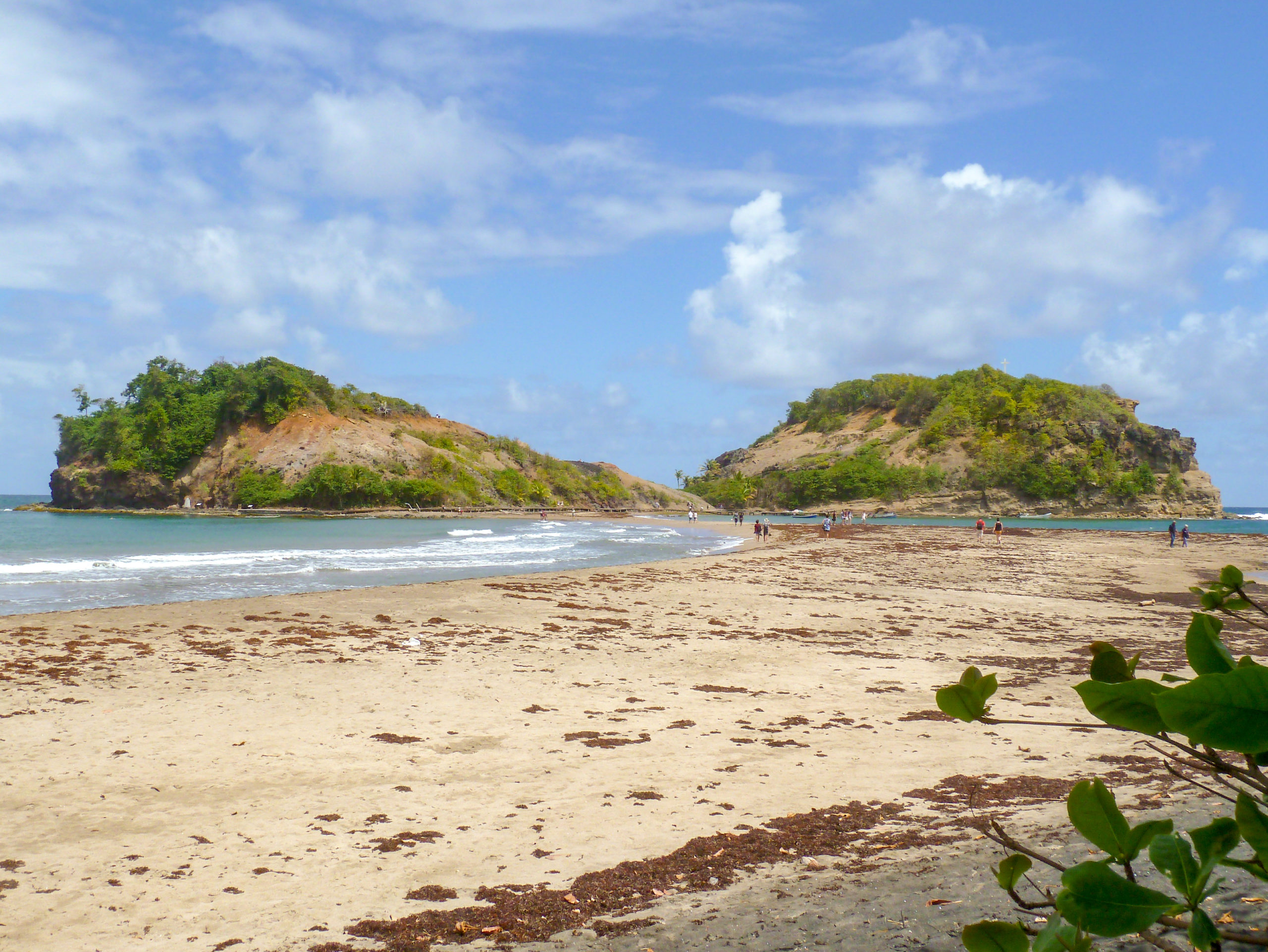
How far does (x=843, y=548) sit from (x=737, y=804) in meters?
31.6

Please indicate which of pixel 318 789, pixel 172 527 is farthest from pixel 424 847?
pixel 172 527

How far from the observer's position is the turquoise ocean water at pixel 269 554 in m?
20.2

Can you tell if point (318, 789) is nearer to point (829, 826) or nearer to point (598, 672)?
point (829, 826)

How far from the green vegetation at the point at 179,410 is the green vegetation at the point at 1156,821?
312 feet

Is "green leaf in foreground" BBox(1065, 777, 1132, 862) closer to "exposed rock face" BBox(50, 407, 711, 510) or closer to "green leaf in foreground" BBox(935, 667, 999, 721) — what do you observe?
Result: "green leaf in foreground" BBox(935, 667, 999, 721)

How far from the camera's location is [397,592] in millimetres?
19000

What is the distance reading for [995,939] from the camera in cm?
114

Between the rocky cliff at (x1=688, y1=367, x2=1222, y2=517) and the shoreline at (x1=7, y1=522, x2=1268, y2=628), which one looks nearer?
the shoreline at (x1=7, y1=522, x2=1268, y2=628)

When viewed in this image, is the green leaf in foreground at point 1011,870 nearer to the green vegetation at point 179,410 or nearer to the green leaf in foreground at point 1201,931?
the green leaf in foreground at point 1201,931

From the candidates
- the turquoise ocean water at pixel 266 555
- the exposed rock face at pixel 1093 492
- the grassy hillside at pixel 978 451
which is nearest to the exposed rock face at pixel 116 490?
the turquoise ocean water at pixel 266 555

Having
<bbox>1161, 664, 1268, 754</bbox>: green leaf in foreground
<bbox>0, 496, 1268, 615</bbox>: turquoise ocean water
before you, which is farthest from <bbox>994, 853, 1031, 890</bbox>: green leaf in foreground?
<bbox>0, 496, 1268, 615</bbox>: turquoise ocean water

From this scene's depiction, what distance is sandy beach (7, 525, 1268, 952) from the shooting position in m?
4.21

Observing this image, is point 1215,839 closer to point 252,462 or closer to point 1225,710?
point 1225,710

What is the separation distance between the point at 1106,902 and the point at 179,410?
99.8 metres
